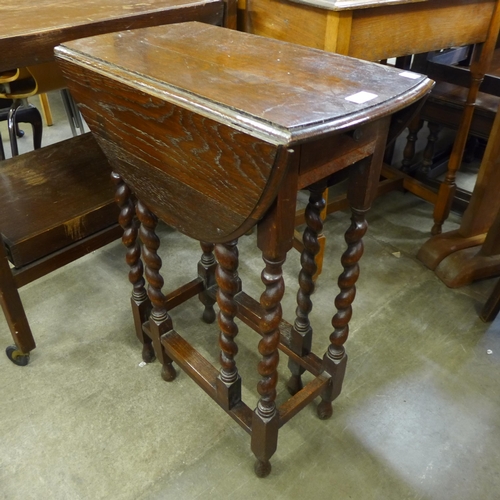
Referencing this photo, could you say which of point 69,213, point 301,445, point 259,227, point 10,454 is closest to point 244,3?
point 69,213

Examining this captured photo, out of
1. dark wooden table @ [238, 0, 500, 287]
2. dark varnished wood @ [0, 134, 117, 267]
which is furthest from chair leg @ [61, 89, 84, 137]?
dark wooden table @ [238, 0, 500, 287]

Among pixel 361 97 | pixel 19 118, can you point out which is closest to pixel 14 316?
pixel 361 97

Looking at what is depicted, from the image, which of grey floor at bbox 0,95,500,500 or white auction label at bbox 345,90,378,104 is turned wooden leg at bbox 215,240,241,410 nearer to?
grey floor at bbox 0,95,500,500

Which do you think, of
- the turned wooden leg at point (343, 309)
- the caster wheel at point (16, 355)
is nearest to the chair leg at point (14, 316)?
the caster wheel at point (16, 355)

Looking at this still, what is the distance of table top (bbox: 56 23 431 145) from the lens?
2.28ft

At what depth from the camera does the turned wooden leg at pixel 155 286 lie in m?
1.14

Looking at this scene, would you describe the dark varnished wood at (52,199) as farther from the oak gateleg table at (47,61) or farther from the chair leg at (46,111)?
the chair leg at (46,111)

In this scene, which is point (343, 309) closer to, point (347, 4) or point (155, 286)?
point (155, 286)

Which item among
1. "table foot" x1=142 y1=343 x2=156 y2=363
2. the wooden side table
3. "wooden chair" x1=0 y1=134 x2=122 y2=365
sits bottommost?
"table foot" x1=142 y1=343 x2=156 y2=363

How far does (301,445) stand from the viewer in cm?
123

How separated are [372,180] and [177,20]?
74 cm

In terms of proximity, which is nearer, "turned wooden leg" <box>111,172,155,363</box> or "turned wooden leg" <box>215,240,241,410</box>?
"turned wooden leg" <box>215,240,241,410</box>

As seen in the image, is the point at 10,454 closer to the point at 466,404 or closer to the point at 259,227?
the point at 259,227

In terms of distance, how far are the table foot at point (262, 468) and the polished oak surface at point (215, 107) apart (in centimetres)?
58
